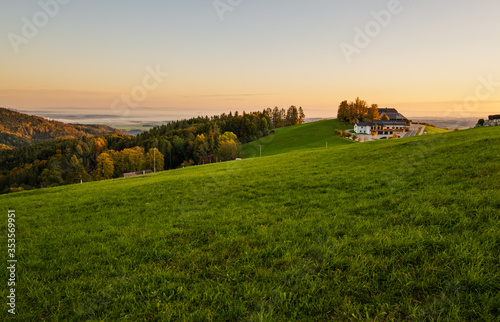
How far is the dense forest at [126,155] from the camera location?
322 ft

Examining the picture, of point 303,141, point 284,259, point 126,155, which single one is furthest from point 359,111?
point 284,259

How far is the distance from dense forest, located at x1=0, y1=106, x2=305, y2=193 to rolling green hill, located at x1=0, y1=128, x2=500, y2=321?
65.4 meters

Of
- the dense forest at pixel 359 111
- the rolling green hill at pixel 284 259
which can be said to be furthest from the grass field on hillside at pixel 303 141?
the rolling green hill at pixel 284 259

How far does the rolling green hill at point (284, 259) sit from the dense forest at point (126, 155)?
65.4 metres

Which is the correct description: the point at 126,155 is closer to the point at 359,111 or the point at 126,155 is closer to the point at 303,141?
the point at 303,141

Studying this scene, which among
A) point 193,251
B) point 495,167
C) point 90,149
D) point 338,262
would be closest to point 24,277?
point 193,251

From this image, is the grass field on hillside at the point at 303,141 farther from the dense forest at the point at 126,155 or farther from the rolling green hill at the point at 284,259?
the rolling green hill at the point at 284,259

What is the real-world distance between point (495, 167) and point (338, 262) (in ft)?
34.3

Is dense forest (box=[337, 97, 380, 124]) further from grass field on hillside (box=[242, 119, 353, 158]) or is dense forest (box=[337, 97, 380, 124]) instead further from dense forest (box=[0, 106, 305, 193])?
dense forest (box=[0, 106, 305, 193])

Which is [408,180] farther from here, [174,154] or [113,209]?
[174,154]

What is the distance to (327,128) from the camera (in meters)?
121

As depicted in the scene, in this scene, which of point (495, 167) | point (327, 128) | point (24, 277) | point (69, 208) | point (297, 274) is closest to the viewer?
point (297, 274)

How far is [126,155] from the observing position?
10431 cm

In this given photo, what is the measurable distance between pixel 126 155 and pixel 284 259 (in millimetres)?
113464
